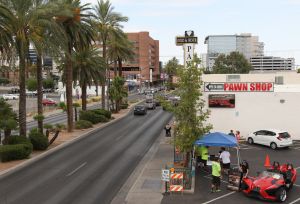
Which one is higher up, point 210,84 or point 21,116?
point 210,84

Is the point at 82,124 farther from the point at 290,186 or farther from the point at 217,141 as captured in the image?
the point at 290,186

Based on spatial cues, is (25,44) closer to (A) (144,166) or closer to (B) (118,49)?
(A) (144,166)

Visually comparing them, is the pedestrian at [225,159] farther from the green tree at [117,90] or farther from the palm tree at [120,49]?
the palm tree at [120,49]

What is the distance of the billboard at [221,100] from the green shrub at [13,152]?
1746 centimetres

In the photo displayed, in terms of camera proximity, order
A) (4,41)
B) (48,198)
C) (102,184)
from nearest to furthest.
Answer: (48,198)
(102,184)
(4,41)

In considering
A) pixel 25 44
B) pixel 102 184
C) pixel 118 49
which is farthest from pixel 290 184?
pixel 118 49

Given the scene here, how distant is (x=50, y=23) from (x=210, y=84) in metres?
15.3

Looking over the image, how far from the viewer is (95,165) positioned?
26750 mm

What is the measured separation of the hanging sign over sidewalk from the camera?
36.5 metres

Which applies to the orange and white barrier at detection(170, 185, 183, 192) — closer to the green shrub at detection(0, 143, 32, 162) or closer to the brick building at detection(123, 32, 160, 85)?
the green shrub at detection(0, 143, 32, 162)

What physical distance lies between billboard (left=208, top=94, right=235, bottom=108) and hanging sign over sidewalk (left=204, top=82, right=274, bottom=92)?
1.81 ft

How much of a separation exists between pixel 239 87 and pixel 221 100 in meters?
2.02

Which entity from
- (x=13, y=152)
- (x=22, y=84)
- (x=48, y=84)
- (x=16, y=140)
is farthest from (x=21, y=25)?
(x=48, y=84)

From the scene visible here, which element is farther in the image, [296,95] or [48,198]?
[296,95]
